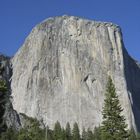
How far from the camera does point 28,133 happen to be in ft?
200

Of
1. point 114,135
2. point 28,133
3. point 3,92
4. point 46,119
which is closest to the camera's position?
point 3,92

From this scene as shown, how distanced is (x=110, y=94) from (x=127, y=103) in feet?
494

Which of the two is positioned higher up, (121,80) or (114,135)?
(121,80)

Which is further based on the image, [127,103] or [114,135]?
[127,103]

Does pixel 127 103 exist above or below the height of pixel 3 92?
above

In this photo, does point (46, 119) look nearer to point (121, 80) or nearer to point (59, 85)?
point (59, 85)

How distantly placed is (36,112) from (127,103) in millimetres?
35814

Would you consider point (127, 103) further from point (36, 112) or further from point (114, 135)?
point (114, 135)

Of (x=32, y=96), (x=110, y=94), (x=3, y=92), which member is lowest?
(x=3, y=92)

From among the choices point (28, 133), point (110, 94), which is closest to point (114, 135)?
point (110, 94)

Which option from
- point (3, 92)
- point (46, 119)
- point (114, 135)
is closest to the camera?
point (3, 92)

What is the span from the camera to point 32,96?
19900cm

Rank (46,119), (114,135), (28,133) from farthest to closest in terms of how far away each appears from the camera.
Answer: (46,119) → (28,133) → (114,135)

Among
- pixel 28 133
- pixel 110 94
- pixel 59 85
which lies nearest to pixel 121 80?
pixel 59 85
